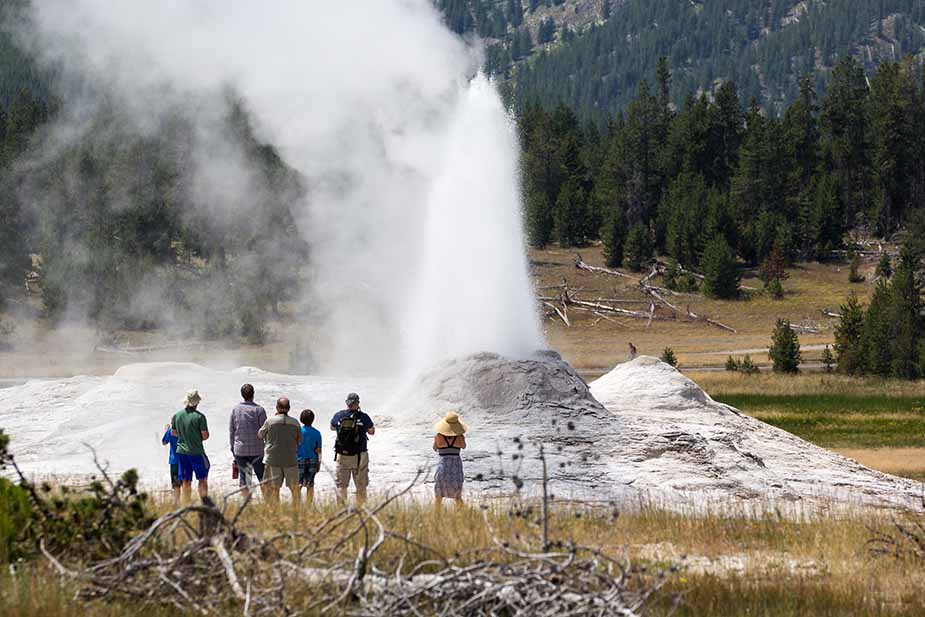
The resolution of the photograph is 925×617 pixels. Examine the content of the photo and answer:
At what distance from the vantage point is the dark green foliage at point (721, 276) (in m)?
66.9

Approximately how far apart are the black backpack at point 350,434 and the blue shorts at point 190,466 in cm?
161

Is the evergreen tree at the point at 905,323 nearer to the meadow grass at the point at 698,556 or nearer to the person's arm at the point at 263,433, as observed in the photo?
the meadow grass at the point at 698,556

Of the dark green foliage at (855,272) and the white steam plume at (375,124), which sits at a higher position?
the white steam plume at (375,124)

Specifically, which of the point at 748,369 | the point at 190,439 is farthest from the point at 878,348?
the point at 190,439

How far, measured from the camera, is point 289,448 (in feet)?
41.1

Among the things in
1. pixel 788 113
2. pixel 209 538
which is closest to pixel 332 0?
pixel 209 538

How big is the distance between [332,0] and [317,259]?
18.4 m

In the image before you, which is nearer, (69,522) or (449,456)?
(69,522)

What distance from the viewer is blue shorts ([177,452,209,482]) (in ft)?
43.8

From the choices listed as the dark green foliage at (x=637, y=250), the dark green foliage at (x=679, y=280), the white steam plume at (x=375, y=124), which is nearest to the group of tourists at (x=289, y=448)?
the white steam plume at (x=375, y=124)

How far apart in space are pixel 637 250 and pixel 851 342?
101ft

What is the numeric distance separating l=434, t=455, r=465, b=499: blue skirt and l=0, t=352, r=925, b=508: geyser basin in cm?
176

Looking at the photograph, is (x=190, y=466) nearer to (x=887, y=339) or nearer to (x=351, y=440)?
(x=351, y=440)

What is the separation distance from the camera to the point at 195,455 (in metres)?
13.3
